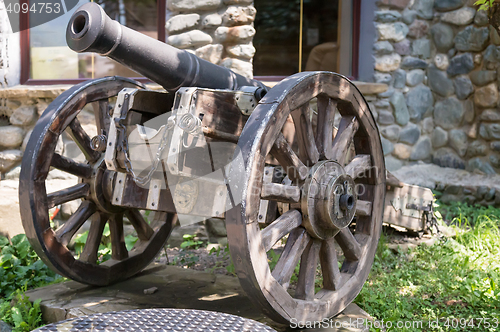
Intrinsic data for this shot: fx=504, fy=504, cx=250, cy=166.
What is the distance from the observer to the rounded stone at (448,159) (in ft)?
18.5

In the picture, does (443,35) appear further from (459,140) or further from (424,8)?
(459,140)

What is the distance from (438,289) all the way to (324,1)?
328 cm

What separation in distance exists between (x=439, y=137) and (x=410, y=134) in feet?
1.24

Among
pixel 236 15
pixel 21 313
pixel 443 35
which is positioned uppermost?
pixel 443 35

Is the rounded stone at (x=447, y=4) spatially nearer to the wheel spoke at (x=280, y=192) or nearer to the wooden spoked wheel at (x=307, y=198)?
the wooden spoked wheel at (x=307, y=198)

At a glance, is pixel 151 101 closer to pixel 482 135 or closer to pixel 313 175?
pixel 313 175

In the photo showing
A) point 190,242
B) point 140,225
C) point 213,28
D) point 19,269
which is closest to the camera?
point 140,225

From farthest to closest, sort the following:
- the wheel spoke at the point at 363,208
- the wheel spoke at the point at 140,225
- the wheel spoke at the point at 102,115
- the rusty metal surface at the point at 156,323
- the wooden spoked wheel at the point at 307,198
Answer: the wheel spoke at the point at 140,225, the wheel spoke at the point at 102,115, the wheel spoke at the point at 363,208, the wooden spoked wheel at the point at 307,198, the rusty metal surface at the point at 156,323

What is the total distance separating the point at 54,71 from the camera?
4797 millimetres

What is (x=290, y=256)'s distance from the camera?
95.4 inches

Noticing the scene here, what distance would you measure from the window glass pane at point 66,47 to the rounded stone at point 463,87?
329cm

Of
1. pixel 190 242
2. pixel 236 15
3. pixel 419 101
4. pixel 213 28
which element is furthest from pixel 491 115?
pixel 190 242

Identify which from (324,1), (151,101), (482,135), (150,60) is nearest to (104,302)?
(151,101)

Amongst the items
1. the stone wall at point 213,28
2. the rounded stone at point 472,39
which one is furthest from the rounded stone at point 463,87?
the stone wall at point 213,28
